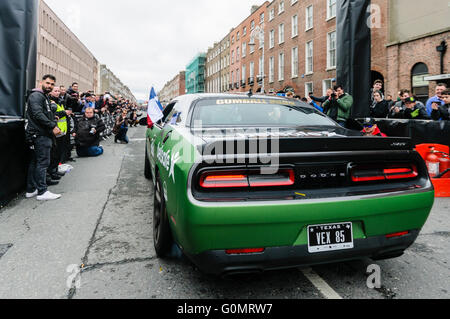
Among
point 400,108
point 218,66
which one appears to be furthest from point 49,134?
point 218,66

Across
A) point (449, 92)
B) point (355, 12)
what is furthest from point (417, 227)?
point (355, 12)

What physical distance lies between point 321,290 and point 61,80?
205 ft

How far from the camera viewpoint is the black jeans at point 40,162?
4973mm

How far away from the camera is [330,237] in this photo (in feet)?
6.85

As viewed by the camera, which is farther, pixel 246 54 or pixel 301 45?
pixel 246 54

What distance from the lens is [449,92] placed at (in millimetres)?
6734

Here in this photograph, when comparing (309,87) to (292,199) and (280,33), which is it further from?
(292,199)

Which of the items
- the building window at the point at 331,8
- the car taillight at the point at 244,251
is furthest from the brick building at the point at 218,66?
the car taillight at the point at 244,251

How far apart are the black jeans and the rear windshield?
9.76 ft

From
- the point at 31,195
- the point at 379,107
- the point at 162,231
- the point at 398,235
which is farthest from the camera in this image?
the point at 379,107

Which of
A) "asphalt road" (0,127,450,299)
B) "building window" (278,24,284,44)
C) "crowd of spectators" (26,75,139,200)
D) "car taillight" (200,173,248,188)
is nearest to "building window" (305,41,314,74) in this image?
"building window" (278,24,284,44)

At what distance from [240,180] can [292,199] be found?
34 centimetres

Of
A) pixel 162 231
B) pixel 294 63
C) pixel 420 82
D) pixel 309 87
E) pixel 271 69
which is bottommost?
pixel 162 231

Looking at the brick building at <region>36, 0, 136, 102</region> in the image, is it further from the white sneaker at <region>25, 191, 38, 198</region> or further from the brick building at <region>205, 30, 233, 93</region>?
the white sneaker at <region>25, 191, 38, 198</region>
